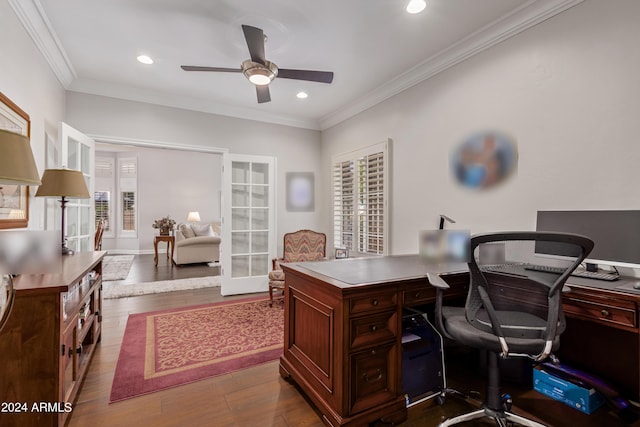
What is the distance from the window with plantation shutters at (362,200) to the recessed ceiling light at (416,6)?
61.4 inches

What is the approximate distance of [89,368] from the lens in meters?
2.37

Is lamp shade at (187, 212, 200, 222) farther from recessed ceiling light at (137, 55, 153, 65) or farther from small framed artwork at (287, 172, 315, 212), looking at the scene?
recessed ceiling light at (137, 55, 153, 65)

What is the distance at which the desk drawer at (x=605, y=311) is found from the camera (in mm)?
1521

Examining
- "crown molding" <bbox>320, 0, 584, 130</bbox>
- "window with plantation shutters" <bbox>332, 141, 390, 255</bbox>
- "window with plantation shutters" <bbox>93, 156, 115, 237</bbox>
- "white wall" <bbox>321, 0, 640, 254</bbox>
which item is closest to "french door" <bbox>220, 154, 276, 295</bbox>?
"window with plantation shutters" <bbox>332, 141, 390, 255</bbox>

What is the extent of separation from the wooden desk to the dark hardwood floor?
0.18 m

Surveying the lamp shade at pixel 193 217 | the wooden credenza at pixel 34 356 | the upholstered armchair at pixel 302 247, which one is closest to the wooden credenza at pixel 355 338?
the wooden credenza at pixel 34 356

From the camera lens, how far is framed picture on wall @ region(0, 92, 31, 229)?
2.05 meters

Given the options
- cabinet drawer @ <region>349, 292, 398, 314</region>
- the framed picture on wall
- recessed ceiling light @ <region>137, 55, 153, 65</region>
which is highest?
recessed ceiling light @ <region>137, 55, 153, 65</region>

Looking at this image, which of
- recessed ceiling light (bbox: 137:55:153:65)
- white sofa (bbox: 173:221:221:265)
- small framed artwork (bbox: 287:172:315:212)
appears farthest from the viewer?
white sofa (bbox: 173:221:221:265)

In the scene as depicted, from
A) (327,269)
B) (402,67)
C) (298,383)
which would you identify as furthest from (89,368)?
(402,67)

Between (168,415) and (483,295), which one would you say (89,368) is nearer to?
(168,415)

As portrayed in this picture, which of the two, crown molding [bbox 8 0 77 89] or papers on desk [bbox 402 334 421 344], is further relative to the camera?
crown molding [bbox 8 0 77 89]

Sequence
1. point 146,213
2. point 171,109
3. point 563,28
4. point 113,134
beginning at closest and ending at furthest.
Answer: point 563,28, point 113,134, point 171,109, point 146,213

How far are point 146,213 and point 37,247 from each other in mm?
8223
